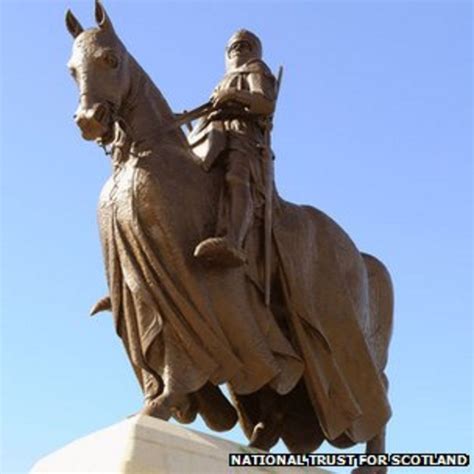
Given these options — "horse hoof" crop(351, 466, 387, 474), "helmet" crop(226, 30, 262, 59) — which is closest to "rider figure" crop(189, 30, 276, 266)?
"helmet" crop(226, 30, 262, 59)

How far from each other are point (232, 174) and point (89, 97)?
3.89 feet

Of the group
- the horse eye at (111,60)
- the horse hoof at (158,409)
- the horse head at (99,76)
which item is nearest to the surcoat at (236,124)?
the horse head at (99,76)

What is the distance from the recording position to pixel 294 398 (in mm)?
9125

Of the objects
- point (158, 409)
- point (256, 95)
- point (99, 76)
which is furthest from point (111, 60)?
point (158, 409)

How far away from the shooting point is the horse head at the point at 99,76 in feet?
Answer: 26.0

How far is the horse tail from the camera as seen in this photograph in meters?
9.57

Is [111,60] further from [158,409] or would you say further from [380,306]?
[380,306]

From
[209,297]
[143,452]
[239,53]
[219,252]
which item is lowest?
[143,452]

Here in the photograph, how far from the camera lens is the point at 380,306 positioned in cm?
974

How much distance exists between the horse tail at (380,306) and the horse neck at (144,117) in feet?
7.35

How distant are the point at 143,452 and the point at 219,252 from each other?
1628 millimetres

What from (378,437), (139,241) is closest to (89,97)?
(139,241)

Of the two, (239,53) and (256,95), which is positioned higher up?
(239,53)

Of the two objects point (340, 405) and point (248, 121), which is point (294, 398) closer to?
point (340, 405)
